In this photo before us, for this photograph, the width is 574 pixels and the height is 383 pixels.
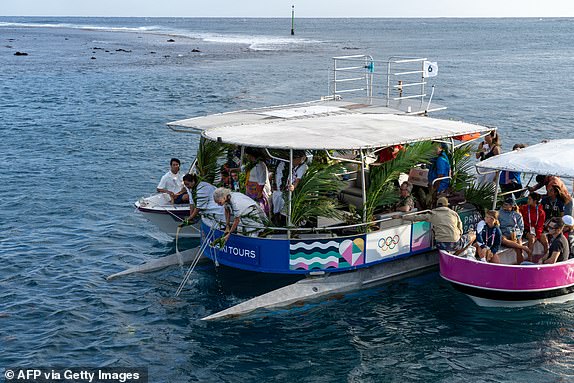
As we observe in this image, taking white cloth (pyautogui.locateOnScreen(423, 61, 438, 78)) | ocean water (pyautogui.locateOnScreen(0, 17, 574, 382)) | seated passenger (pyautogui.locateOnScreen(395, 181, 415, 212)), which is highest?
white cloth (pyautogui.locateOnScreen(423, 61, 438, 78))

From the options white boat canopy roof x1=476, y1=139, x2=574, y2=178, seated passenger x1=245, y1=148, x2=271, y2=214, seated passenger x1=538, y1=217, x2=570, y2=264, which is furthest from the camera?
seated passenger x1=245, y1=148, x2=271, y2=214

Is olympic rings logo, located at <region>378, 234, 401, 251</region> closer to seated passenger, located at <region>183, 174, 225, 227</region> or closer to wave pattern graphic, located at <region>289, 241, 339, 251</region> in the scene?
wave pattern graphic, located at <region>289, 241, 339, 251</region>

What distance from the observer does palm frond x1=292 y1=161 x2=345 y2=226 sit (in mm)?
15062

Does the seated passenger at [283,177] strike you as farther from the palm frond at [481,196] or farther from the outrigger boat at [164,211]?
the palm frond at [481,196]

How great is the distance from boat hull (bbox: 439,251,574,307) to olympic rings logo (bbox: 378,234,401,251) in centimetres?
103

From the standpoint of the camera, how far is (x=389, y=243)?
619 inches

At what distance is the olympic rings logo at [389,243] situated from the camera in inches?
614

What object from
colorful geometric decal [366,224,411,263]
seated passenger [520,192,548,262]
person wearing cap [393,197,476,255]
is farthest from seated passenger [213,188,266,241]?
seated passenger [520,192,548,262]

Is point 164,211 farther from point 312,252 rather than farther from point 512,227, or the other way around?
point 512,227

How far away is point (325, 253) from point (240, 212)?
1.96 meters

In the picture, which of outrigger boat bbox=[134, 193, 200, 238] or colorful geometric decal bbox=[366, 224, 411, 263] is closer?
colorful geometric decal bbox=[366, 224, 411, 263]

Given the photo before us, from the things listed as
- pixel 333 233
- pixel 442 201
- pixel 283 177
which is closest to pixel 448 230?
pixel 442 201

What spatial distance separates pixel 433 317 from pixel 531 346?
211 centimetres

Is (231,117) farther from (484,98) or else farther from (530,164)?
(484,98)
